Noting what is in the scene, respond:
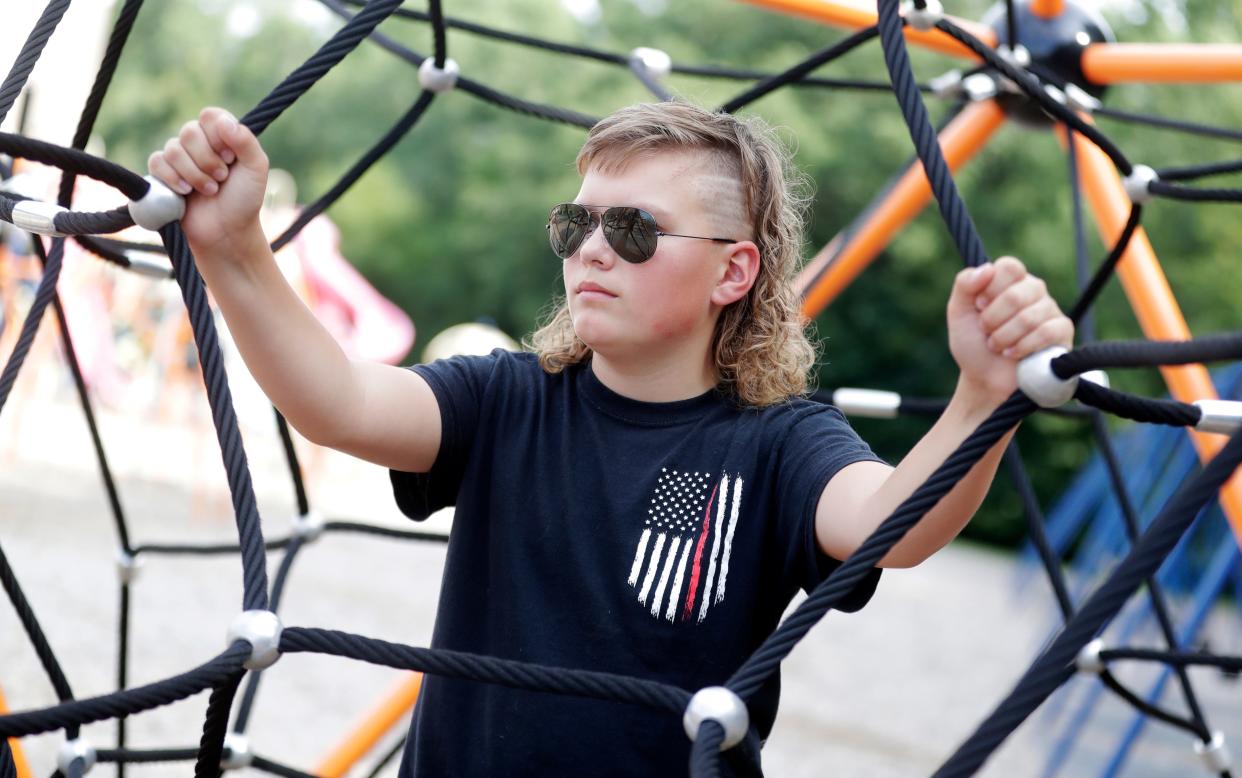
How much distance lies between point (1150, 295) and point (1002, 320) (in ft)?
3.38

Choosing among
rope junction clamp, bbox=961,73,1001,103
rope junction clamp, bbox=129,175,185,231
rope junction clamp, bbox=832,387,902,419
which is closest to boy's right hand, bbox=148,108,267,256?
rope junction clamp, bbox=129,175,185,231

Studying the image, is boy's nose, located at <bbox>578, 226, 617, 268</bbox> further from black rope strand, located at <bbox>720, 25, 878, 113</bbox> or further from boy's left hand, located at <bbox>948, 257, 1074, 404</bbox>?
black rope strand, located at <bbox>720, 25, 878, 113</bbox>

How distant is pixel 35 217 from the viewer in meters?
0.78

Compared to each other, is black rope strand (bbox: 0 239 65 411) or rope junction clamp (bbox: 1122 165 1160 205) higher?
rope junction clamp (bbox: 1122 165 1160 205)

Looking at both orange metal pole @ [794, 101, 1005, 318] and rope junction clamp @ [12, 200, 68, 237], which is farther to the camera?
orange metal pole @ [794, 101, 1005, 318]

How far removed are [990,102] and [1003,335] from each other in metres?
1.13

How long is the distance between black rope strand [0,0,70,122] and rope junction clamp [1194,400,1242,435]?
2.41 feet

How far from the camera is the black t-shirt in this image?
89 cm

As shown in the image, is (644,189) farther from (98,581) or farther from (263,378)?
(98,581)

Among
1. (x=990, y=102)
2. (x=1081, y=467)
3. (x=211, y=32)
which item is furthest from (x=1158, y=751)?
(x=211, y=32)

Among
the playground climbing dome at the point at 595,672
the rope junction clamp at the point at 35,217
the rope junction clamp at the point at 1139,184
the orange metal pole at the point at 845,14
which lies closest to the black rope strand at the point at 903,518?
the playground climbing dome at the point at 595,672

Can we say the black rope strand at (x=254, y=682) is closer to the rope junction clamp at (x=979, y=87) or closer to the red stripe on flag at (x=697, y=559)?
the red stripe on flag at (x=697, y=559)

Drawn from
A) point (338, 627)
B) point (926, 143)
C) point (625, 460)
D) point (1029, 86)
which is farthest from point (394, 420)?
point (338, 627)

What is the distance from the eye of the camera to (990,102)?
1.71 metres
